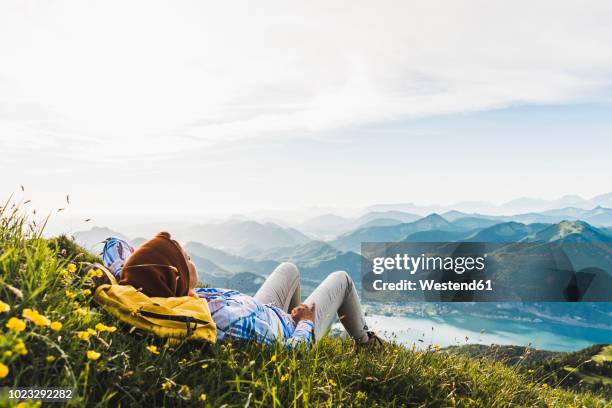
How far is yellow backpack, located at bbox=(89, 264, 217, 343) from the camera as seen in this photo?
2877 mm

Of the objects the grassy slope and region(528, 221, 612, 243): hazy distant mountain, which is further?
region(528, 221, 612, 243): hazy distant mountain

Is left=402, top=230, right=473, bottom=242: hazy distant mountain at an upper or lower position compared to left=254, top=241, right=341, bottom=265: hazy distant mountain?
upper

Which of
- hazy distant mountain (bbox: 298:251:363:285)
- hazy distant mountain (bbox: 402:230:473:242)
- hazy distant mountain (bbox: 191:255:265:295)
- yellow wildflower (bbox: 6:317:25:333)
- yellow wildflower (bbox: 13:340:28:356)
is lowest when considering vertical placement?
hazy distant mountain (bbox: 298:251:363:285)

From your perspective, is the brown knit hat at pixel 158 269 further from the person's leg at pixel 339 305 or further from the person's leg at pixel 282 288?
the person's leg at pixel 282 288

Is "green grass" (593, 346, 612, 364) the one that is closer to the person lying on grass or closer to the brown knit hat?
the person lying on grass

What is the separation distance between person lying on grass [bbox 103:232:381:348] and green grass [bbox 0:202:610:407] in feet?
0.60

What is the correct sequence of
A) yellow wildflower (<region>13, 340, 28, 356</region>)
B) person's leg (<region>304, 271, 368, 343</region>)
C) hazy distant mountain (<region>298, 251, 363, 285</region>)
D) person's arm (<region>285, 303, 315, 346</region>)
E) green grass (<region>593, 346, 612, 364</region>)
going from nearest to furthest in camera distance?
1. yellow wildflower (<region>13, 340, 28, 356</region>)
2. person's arm (<region>285, 303, 315, 346</region>)
3. person's leg (<region>304, 271, 368, 343</region>)
4. green grass (<region>593, 346, 612, 364</region>)
5. hazy distant mountain (<region>298, 251, 363, 285</region>)

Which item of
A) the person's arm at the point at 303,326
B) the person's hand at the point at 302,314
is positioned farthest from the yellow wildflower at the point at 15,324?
the person's hand at the point at 302,314

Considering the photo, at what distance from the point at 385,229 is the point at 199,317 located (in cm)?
15863

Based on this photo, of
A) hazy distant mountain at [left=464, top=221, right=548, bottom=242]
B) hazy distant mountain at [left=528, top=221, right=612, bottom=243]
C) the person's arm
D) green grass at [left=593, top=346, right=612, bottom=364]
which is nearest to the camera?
the person's arm

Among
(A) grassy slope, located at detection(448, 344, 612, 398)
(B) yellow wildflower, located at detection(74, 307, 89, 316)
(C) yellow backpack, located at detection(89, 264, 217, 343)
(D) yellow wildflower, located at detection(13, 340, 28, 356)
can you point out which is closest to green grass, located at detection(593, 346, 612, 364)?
(A) grassy slope, located at detection(448, 344, 612, 398)

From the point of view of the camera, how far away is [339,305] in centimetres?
520

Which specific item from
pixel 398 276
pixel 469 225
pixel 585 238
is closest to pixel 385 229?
pixel 469 225

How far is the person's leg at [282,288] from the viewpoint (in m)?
5.20
